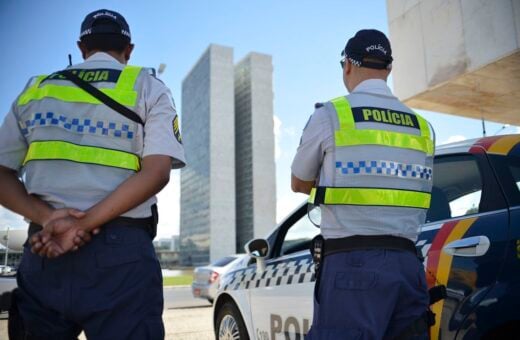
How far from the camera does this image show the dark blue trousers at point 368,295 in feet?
5.41

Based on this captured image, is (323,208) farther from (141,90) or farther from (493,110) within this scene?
(493,110)

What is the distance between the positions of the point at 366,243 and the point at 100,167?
1.02m

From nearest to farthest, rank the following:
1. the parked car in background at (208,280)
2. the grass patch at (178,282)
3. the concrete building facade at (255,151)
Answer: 1. the parked car in background at (208,280)
2. the grass patch at (178,282)
3. the concrete building facade at (255,151)

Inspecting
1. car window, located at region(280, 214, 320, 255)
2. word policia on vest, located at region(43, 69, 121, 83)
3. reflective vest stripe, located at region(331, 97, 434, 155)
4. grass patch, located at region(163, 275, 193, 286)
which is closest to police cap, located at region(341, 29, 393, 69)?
reflective vest stripe, located at region(331, 97, 434, 155)

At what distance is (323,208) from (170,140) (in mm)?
675

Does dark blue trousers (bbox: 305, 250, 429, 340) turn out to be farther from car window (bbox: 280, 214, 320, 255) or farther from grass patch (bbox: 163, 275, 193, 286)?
grass patch (bbox: 163, 275, 193, 286)

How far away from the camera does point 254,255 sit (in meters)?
3.62

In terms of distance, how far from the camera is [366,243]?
176cm

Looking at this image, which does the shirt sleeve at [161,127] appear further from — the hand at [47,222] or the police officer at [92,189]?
the hand at [47,222]

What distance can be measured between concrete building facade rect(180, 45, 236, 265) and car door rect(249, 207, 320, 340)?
7911 cm

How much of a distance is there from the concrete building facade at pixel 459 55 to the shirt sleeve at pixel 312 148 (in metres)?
10.6

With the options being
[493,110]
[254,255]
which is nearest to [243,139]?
[493,110]

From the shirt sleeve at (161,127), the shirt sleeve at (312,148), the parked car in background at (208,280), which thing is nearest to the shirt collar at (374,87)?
the shirt sleeve at (312,148)

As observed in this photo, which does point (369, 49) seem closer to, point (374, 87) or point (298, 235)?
point (374, 87)
